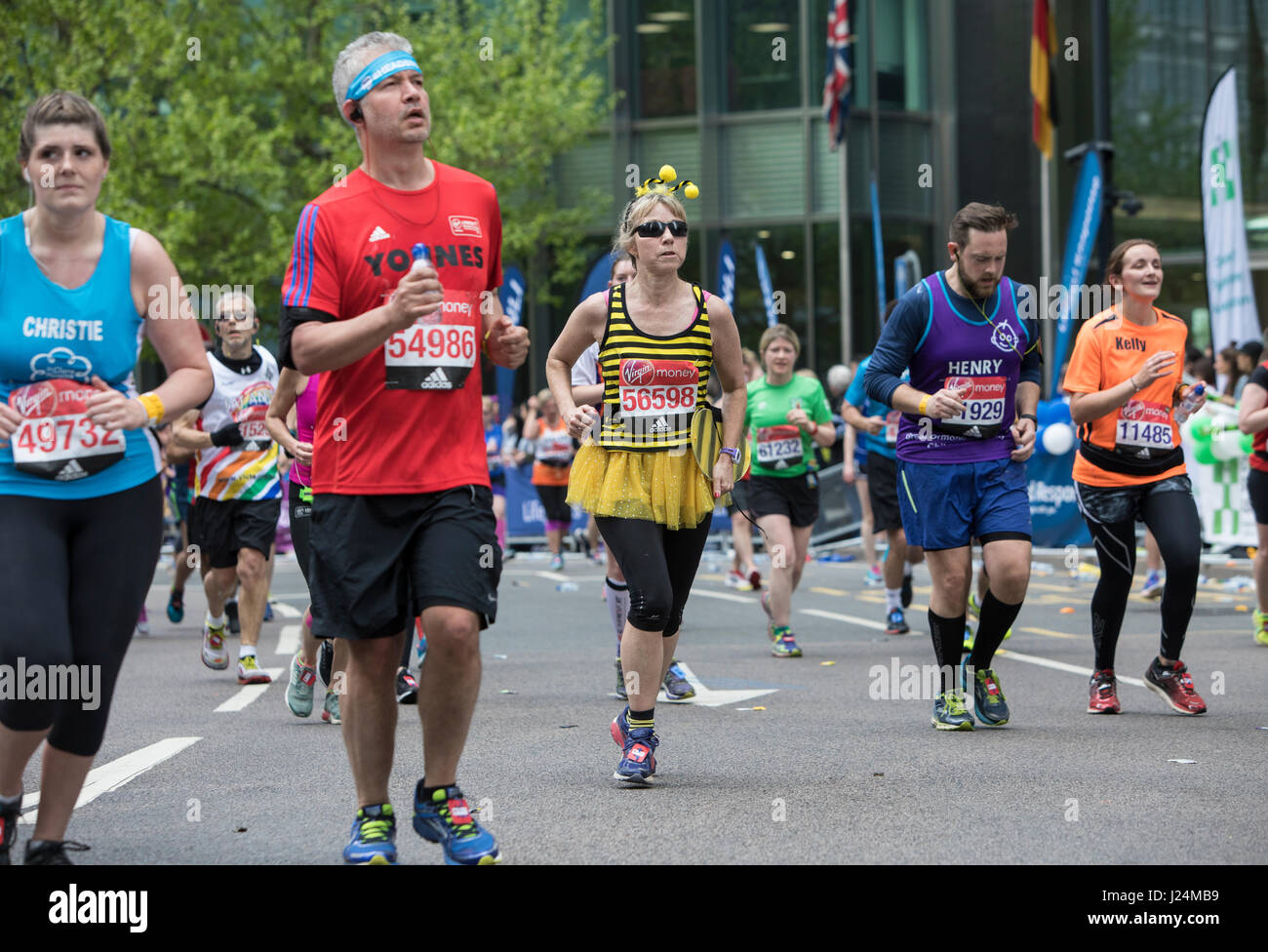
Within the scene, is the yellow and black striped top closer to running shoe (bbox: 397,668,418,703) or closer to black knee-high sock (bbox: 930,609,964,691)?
black knee-high sock (bbox: 930,609,964,691)

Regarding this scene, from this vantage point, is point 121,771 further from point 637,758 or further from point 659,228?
point 659,228

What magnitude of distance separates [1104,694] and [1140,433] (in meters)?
1.16

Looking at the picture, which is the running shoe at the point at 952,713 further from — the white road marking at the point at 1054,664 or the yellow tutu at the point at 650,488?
the white road marking at the point at 1054,664

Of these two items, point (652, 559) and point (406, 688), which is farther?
point (406, 688)

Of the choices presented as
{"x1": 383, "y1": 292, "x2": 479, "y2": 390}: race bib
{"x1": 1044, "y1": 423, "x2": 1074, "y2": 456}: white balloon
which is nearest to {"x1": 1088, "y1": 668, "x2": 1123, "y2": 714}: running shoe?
{"x1": 383, "y1": 292, "x2": 479, "y2": 390}: race bib

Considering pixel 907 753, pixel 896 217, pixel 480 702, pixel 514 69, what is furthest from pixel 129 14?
pixel 907 753

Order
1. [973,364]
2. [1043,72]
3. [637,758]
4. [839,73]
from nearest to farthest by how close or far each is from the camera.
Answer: [637,758] → [973,364] → [1043,72] → [839,73]

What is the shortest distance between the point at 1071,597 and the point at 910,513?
7231 mm

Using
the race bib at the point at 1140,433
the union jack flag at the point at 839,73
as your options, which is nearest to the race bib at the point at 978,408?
the race bib at the point at 1140,433

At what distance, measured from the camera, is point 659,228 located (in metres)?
6.23

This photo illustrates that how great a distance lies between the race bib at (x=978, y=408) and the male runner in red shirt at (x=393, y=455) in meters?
3.01

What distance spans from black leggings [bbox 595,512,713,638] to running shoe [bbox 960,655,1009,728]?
1.65 meters

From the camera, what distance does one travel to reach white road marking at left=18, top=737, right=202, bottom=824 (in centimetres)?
587

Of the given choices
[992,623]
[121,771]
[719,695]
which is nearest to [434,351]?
[121,771]
